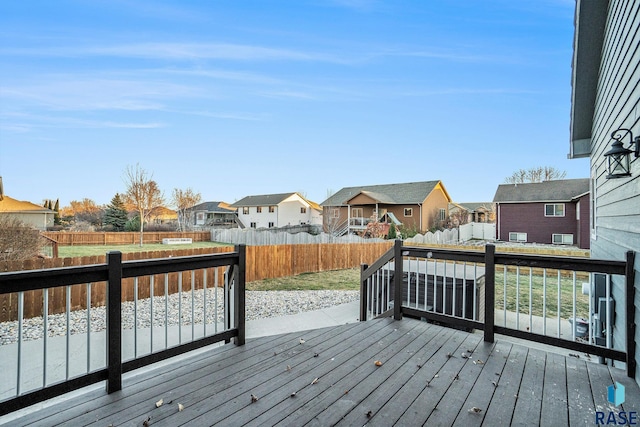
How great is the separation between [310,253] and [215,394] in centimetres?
1074

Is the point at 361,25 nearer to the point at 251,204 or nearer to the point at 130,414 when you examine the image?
the point at 130,414

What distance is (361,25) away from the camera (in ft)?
33.9

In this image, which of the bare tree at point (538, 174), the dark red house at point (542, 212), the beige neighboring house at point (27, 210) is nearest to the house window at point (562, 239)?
the dark red house at point (542, 212)

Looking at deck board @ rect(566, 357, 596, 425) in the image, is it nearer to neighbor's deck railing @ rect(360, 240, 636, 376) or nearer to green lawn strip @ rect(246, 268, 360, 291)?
neighbor's deck railing @ rect(360, 240, 636, 376)

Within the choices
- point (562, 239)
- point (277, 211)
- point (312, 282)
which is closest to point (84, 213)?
point (277, 211)

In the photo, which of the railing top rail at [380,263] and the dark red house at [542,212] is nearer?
the railing top rail at [380,263]

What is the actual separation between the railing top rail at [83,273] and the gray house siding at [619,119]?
11.9 ft

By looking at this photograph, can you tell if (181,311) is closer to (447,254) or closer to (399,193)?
(447,254)

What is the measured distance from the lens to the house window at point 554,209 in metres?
20.9

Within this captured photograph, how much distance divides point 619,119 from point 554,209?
2173 centimetres

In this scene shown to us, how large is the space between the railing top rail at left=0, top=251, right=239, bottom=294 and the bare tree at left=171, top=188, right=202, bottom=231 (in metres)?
32.2

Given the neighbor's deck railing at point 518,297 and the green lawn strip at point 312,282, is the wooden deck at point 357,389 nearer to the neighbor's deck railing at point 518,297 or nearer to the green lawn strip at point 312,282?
the neighbor's deck railing at point 518,297

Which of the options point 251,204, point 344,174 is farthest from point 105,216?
point 344,174

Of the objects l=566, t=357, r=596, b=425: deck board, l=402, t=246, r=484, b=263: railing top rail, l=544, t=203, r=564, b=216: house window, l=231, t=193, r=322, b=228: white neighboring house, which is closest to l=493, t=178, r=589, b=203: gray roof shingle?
l=544, t=203, r=564, b=216: house window
